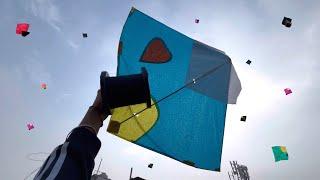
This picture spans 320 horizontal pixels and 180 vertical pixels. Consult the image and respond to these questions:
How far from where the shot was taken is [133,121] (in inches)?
183

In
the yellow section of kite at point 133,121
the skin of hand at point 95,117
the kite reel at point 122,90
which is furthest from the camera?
the yellow section of kite at point 133,121

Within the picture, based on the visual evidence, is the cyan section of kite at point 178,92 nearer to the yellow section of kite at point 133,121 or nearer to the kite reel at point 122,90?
the yellow section of kite at point 133,121

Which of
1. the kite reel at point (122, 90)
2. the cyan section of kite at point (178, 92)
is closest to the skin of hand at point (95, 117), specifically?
the kite reel at point (122, 90)

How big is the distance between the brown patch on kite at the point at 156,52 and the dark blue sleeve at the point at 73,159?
369 centimetres

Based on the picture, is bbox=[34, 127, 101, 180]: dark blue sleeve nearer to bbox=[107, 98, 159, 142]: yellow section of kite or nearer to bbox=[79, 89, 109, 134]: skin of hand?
bbox=[79, 89, 109, 134]: skin of hand

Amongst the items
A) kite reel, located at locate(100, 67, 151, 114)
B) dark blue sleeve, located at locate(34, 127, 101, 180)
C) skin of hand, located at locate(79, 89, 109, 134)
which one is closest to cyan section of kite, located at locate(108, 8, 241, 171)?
kite reel, located at locate(100, 67, 151, 114)

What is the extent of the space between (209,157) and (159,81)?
56.3 inches

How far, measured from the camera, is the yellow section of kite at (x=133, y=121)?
4500 mm

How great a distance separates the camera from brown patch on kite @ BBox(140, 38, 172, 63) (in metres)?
5.10

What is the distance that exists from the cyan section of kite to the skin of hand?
2.70 meters

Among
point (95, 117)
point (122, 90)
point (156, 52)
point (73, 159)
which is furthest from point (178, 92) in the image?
point (73, 159)

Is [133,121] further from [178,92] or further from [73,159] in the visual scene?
[73,159]

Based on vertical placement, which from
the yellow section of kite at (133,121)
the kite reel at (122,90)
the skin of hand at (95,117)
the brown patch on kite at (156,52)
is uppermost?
the brown patch on kite at (156,52)

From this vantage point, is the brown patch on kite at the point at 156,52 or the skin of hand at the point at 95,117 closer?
the skin of hand at the point at 95,117
